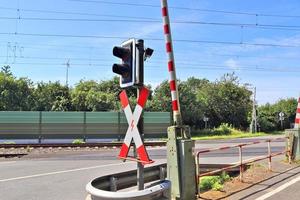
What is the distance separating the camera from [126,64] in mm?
6559

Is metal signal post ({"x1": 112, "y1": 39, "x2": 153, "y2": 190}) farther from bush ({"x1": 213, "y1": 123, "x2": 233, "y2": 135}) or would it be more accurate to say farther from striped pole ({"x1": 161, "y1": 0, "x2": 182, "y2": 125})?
bush ({"x1": 213, "y1": 123, "x2": 233, "y2": 135})

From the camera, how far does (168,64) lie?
331 inches

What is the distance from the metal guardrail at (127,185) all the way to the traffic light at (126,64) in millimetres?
1549

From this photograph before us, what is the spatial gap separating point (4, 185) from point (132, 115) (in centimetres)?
714

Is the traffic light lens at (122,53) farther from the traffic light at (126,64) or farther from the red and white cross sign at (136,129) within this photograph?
the red and white cross sign at (136,129)

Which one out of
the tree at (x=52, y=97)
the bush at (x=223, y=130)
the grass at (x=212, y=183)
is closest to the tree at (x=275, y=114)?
the bush at (x=223, y=130)

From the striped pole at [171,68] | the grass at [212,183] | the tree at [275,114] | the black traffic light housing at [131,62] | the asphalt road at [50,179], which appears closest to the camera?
the black traffic light housing at [131,62]

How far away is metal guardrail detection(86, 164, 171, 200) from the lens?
219 inches

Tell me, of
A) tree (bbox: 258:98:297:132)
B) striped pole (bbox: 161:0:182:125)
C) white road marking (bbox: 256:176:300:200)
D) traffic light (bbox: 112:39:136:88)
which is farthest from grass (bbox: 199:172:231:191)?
tree (bbox: 258:98:297:132)

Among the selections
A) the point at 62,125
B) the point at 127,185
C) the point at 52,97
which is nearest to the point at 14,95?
the point at 52,97

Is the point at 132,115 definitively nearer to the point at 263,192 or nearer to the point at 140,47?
the point at 140,47

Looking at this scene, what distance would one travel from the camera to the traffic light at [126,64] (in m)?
6.48

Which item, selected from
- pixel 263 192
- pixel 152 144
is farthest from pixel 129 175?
pixel 152 144

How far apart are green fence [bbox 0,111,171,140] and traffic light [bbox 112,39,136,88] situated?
32504mm
